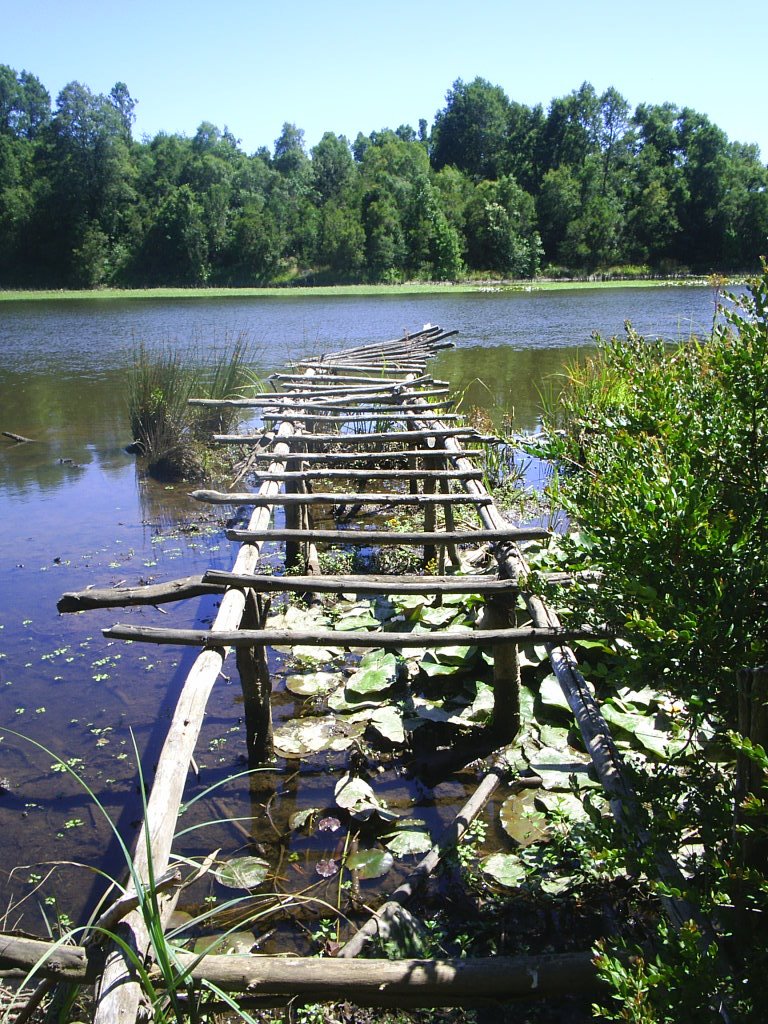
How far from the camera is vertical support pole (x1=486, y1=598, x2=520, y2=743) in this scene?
3891 millimetres

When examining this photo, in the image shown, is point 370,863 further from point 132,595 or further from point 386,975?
point 132,595

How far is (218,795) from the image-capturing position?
3824 mm

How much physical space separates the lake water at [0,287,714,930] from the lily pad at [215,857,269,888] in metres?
0.20

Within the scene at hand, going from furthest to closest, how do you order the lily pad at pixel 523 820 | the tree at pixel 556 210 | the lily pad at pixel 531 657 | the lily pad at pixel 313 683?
the tree at pixel 556 210 < the lily pad at pixel 313 683 < the lily pad at pixel 531 657 < the lily pad at pixel 523 820

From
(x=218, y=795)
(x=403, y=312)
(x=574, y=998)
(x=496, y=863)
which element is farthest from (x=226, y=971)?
(x=403, y=312)

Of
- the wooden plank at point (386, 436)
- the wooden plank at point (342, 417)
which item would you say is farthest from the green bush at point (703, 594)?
the wooden plank at point (342, 417)

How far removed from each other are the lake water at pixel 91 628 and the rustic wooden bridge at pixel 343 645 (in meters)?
0.29

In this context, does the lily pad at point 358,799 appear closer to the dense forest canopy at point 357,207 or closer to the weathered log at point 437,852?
the weathered log at point 437,852

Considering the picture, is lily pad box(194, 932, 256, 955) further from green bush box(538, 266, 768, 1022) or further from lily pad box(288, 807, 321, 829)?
green bush box(538, 266, 768, 1022)

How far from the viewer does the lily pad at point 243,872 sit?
10.3 ft

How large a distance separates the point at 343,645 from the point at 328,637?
0.09 m

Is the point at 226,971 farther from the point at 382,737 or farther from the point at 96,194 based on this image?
the point at 96,194

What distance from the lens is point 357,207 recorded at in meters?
63.8

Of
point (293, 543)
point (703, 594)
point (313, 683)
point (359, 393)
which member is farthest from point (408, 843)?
point (359, 393)
